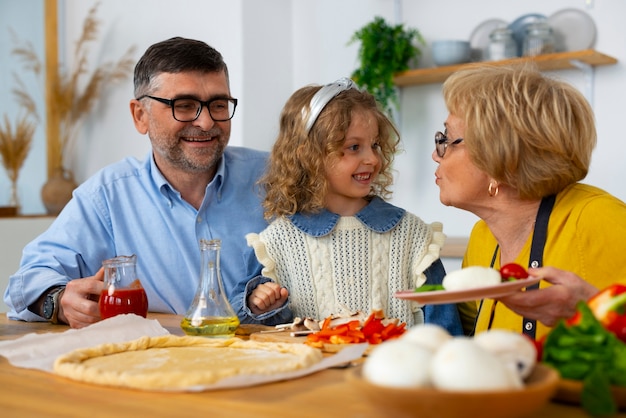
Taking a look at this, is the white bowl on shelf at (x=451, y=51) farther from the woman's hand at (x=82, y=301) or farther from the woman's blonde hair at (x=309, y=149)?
the woman's hand at (x=82, y=301)

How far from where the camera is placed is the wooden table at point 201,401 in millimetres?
1051

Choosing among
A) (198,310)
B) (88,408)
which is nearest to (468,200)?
(198,310)

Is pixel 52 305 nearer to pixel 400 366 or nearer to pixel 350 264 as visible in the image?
pixel 350 264

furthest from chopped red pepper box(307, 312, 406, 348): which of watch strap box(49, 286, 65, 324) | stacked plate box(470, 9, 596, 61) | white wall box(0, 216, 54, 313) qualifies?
white wall box(0, 216, 54, 313)

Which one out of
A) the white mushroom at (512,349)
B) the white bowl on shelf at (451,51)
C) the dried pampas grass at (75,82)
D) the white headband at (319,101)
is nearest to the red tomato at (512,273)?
the white mushroom at (512,349)

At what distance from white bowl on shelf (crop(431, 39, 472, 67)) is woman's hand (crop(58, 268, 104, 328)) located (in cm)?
280

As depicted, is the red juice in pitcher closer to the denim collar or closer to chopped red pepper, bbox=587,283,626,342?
the denim collar

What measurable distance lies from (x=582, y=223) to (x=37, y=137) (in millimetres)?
4153

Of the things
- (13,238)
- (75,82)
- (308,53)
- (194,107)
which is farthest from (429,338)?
(75,82)

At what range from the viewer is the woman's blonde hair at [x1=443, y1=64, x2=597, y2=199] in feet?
5.98

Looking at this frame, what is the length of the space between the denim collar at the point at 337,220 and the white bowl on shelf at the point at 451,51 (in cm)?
217

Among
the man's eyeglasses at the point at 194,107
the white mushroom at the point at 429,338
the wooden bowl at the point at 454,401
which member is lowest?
the wooden bowl at the point at 454,401

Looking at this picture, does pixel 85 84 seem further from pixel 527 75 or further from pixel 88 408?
pixel 88 408

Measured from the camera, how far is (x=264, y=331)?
5.76ft
